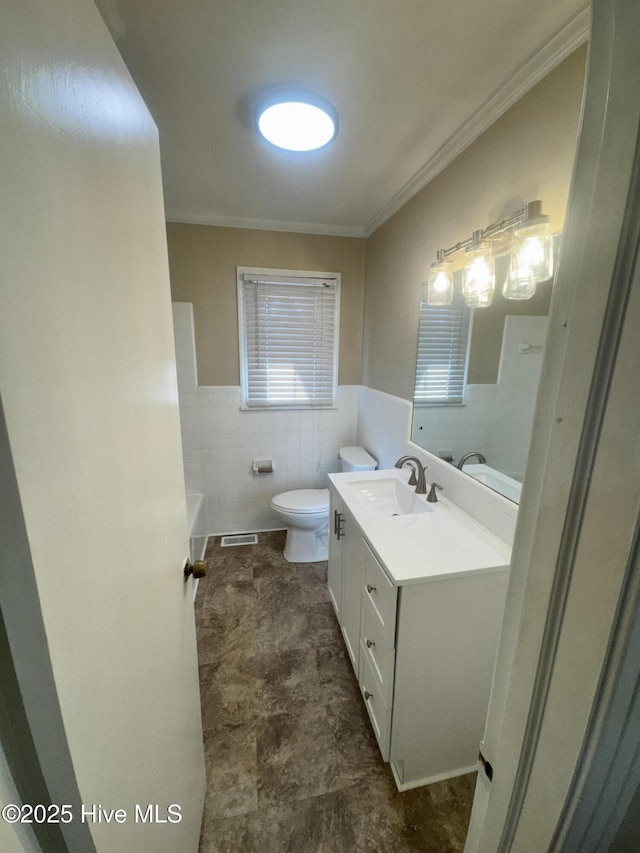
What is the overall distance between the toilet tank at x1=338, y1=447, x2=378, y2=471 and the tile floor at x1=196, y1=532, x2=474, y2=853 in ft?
3.02

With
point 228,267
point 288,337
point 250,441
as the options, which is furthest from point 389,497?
point 228,267

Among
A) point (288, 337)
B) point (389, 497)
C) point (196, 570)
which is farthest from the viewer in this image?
point (288, 337)

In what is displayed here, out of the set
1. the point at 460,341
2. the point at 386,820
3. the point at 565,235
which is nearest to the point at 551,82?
the point at 460,341

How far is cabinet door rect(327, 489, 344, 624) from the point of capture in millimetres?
1686

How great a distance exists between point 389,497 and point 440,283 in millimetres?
1082

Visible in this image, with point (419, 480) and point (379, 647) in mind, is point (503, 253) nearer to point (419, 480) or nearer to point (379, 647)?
point (419, 480)

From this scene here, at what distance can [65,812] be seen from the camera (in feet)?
1.12

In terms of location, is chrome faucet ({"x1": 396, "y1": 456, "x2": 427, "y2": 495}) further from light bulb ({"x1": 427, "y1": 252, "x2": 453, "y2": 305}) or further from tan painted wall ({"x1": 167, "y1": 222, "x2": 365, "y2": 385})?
tan painted wall ({"x1": 167, "y1": 222, "x2": 365, "y2": 385})

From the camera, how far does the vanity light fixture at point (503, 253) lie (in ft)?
3.51

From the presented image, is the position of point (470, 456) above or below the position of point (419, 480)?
above

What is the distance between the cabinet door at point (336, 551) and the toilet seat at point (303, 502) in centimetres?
41

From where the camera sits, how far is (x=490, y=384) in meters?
1.38

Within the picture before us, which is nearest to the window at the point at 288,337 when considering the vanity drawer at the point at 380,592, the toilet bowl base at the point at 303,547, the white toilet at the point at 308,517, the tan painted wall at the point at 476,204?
the tan painted wall at the point at 476,204

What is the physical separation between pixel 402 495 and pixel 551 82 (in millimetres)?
1608
